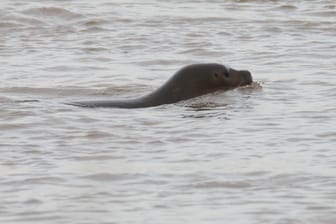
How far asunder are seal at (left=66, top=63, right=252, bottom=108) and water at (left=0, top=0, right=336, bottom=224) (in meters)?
0.10

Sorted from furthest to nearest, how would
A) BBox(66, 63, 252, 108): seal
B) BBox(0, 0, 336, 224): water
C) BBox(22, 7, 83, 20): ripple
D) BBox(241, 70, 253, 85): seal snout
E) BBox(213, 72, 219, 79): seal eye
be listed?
BBox(22, 7, 83, 20): ripple → BBox(241, 70, 253, 85): seal snout → BBox(213, 72, 219, 79): seal eye → BBox(66, 63, 252, 108): seal → BBox(0, 0, 336, 224): water

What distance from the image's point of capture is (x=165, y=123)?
10.0 m

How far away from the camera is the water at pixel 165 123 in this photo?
291 inches

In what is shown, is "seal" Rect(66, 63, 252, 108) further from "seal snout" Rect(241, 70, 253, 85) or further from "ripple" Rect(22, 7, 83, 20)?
"ripple" Rect(22, 7, 83, 20)

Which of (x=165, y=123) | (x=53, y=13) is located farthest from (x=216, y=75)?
(x=53, y=13)

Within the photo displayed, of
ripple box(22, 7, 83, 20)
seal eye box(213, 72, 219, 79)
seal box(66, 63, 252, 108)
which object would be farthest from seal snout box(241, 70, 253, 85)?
ripple box(22, 7, 83, 20)

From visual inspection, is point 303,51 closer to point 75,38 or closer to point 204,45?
point 204,45

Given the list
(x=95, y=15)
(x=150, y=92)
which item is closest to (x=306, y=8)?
(x=95, y=15)

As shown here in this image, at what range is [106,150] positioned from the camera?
8930mm

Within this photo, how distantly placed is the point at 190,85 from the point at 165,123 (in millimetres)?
1281

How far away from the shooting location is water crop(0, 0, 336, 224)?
740 cm

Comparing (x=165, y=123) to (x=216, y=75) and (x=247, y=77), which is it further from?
(x=247, y=77)

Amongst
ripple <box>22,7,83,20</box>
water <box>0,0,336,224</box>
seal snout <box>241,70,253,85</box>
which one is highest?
ripple <box>22,7,83,20</box>

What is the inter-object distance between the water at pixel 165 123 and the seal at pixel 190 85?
95 mm
